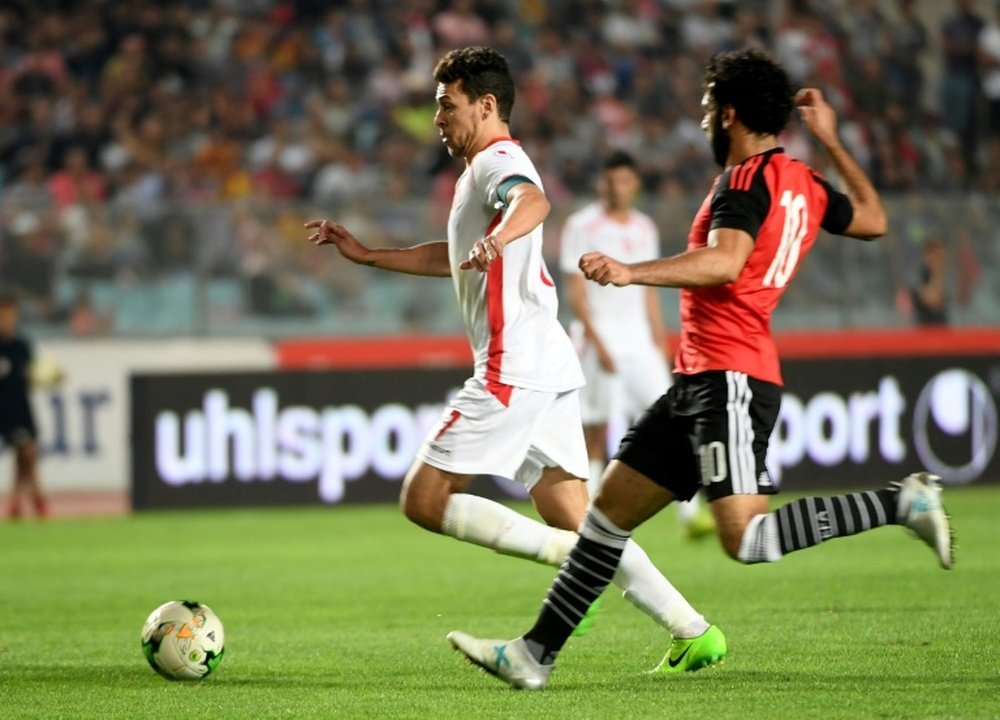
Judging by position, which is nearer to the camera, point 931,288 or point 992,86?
point 931,288

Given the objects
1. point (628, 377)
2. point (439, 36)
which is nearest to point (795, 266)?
point (628, 377)

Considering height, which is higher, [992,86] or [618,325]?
[992,86]

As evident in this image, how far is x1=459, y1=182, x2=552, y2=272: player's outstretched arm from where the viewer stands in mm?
5715

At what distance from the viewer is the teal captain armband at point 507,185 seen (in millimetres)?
6262

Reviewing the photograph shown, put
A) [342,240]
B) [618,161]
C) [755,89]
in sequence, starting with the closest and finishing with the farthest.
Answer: [755,89], [342,240], [618,161]

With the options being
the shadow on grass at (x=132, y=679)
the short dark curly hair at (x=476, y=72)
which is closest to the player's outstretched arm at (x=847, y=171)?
the short dark curly hair at (x=476, y=72)

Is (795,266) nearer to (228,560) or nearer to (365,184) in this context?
(228,560)

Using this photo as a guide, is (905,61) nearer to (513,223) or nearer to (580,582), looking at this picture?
(513,223)

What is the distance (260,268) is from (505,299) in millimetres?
10713

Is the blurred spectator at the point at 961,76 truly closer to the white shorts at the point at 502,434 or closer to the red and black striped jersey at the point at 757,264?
the white shorts at the point at 502,434

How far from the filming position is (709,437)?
5.69 m

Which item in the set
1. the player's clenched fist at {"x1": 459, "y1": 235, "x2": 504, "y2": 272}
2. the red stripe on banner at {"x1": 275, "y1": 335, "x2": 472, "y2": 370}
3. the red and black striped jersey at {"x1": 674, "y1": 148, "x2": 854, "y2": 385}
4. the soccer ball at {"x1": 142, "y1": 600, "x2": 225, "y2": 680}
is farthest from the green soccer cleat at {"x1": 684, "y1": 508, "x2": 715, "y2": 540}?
the player's clenched fist at {"x1": 459, "y1": 235, "x2": 504, "y2": 272}

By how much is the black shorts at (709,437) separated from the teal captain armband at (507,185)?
0.92 metres

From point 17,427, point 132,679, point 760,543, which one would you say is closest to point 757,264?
point 760,543
